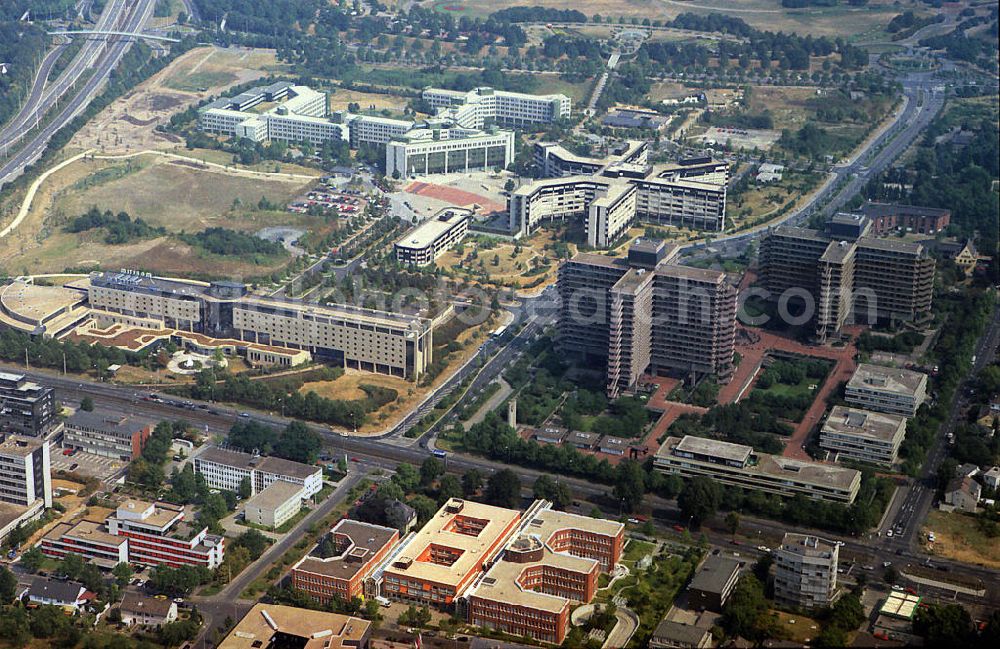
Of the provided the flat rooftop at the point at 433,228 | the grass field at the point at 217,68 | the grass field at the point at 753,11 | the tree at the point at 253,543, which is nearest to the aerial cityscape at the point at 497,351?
the tree at the point at 253,543

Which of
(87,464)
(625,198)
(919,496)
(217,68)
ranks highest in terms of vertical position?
(217,68)

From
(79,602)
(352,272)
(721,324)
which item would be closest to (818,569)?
(721,324)

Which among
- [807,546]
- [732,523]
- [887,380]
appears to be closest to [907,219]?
[887,380]

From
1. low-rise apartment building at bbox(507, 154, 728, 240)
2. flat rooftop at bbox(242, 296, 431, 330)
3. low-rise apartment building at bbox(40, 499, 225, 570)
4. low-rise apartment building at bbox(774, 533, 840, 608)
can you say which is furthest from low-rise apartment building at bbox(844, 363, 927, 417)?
low-rise apartment building at bbox(40, 499, 225, 570)

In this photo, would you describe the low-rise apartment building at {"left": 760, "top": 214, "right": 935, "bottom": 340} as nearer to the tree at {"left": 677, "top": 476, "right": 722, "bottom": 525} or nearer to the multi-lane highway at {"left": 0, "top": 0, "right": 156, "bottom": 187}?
the tree at {"left": 677, "top": 476, "right": 722, "bottom": 525}

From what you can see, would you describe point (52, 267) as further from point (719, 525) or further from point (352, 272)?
point (719, 525)

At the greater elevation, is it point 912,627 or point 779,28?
point 779,28

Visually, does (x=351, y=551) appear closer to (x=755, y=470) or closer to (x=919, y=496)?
(x=755, y=470)
